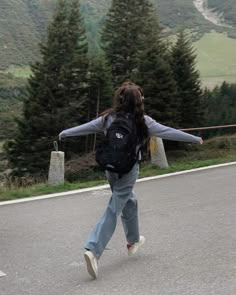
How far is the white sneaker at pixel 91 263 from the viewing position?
15.1ft

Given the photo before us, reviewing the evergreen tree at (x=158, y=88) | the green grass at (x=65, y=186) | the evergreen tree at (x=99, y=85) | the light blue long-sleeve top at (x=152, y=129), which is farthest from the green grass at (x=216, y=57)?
the light blue long-sleeve top at (x=152, y=129)

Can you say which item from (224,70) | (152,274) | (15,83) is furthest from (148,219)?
(224,70)

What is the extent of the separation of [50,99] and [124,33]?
23279mm

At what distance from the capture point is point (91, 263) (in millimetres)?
4609

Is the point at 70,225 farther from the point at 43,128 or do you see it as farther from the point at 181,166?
the point at 43,128

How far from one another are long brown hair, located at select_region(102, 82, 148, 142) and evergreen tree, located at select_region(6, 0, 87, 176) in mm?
33432

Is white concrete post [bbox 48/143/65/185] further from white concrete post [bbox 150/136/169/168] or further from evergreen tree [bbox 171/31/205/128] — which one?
evergreen tree [bbox 171/31/205/128]

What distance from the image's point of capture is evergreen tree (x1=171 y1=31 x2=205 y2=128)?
45.9 meters

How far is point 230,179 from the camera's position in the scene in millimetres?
10492

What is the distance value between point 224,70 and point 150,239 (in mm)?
152376

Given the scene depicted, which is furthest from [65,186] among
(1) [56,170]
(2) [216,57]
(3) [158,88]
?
(2) [216,57]

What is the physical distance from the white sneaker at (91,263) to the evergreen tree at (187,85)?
40480 millimetres

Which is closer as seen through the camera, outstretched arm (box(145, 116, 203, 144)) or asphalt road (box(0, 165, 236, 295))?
asphalt road (box(0, 165, 236, 295))

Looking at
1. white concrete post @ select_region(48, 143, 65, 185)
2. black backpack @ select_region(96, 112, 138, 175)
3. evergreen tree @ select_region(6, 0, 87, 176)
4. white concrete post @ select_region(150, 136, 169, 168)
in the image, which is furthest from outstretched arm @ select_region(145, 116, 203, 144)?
evergreen tree @ select_region(6, 0, 87, 176)
